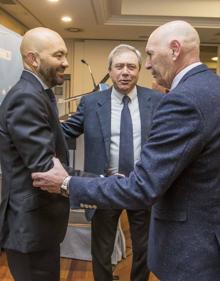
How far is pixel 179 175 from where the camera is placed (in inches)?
44.0

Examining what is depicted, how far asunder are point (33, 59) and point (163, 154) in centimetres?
66

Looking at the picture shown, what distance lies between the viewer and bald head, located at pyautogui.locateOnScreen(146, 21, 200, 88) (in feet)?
3.72

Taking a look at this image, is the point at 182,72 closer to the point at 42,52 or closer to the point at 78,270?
the point at 42,52

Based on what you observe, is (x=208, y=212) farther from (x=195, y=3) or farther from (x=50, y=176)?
(x=195, y=3)

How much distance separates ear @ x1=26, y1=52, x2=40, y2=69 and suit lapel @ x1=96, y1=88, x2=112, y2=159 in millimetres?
688

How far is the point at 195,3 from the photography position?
21.0 feet

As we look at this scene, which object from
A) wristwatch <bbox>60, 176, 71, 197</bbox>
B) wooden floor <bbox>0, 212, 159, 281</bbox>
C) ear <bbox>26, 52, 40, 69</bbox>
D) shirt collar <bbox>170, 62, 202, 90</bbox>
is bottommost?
wooden floor <bbox>0, 212, 159, 281</bbox>

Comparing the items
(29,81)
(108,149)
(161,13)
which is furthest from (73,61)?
(29,81)

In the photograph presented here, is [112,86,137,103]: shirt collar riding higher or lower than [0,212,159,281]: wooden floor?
higher

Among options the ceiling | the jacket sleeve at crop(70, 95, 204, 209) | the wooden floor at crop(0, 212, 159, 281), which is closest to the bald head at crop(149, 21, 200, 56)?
the jacket sleeve at crop(70, 95, 204, 209)

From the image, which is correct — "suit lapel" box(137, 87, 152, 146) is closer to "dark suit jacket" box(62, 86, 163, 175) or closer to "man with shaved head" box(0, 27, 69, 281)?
"dark suit jacket" box(62, 86, 163, 175)

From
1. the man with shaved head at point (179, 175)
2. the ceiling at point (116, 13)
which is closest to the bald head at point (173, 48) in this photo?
the man with shaved head at point (179, 175)

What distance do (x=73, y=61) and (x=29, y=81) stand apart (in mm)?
7409

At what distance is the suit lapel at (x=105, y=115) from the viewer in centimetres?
201
